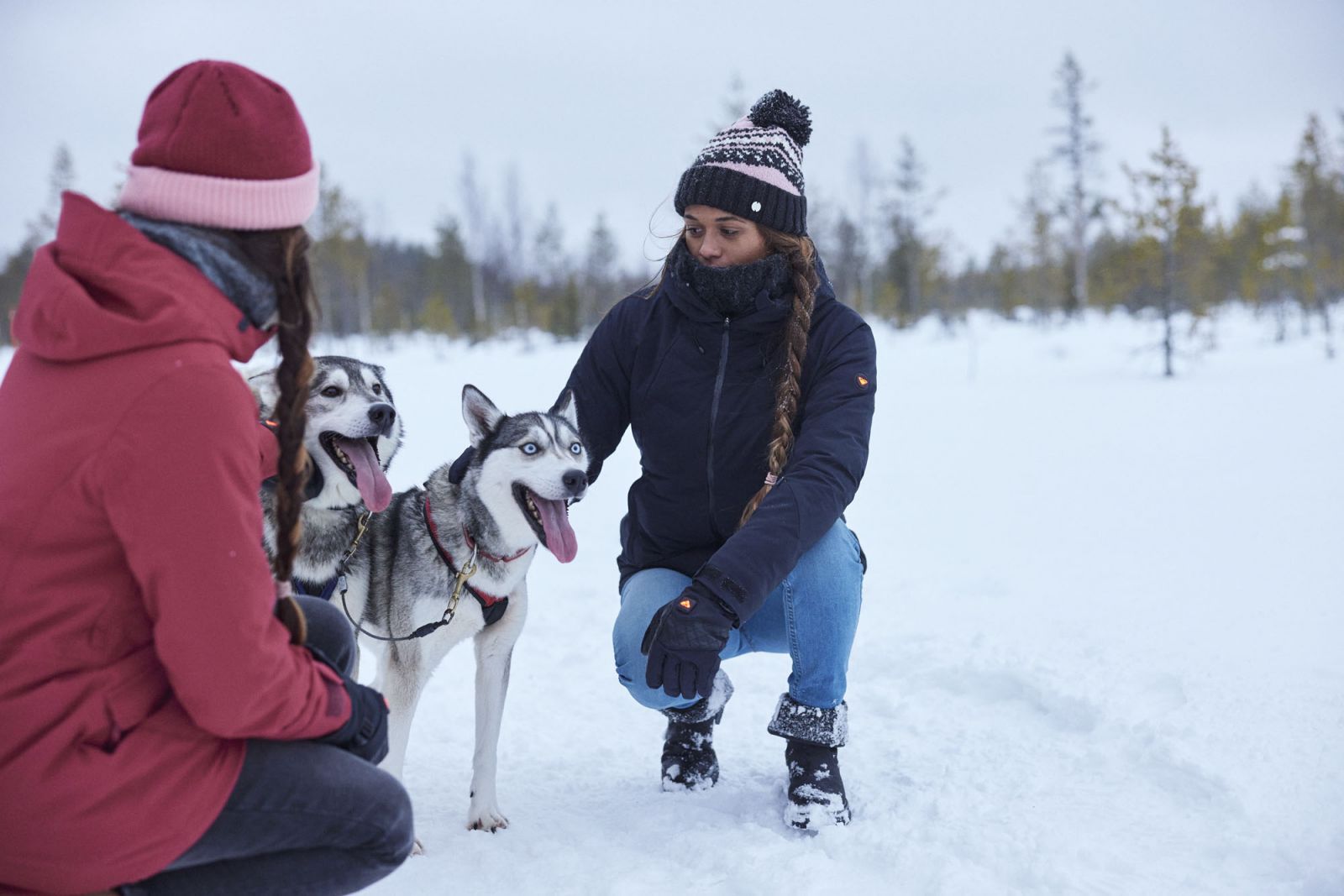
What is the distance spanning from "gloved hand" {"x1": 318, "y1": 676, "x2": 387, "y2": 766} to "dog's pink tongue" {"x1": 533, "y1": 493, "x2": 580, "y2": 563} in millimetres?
879

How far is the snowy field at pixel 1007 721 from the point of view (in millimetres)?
1989

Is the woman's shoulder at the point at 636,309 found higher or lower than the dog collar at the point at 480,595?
higher

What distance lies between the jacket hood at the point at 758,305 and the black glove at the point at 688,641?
0.79m

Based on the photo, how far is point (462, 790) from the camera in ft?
8.41

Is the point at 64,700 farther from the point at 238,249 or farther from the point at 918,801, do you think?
the point at 918,801

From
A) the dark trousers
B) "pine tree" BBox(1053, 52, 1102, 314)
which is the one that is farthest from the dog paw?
"pine tree" BBox(1053, 52, 1102, 314)

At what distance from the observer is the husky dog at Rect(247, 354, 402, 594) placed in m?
2.46

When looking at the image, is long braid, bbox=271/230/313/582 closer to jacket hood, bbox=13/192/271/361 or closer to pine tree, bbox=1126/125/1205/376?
jacket hood, bbox=13/192/271/361

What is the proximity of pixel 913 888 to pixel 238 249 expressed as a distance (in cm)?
175

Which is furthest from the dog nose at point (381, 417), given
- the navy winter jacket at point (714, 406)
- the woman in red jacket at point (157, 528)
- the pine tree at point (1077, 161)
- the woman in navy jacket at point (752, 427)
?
the pine tree at point (1077, 161)

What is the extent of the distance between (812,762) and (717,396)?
980 millimetres

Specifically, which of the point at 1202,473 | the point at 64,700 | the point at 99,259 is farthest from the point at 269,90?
the point at 1202,473

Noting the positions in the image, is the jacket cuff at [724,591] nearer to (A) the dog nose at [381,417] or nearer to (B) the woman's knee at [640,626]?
(B) the woman's knee at [640,626]

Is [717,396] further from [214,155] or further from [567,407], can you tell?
[214,155]
